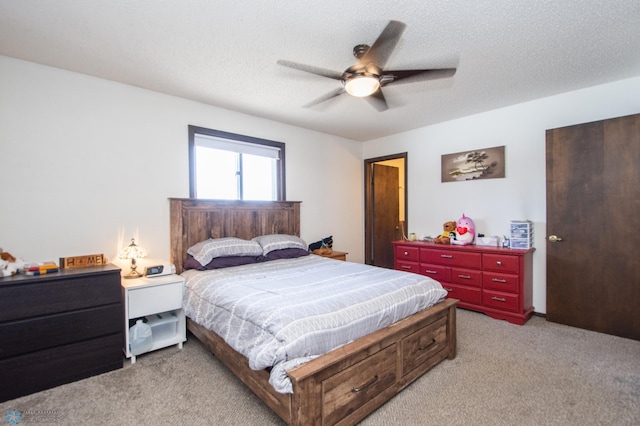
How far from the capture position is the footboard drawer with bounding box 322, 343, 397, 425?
1.56 meters

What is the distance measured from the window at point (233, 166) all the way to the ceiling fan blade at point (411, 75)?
215cm

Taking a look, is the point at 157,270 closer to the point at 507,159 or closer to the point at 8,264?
the point at 8,264

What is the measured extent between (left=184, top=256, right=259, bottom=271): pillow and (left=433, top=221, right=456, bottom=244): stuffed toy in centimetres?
253

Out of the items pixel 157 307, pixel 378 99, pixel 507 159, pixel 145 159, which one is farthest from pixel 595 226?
pixel 145 159

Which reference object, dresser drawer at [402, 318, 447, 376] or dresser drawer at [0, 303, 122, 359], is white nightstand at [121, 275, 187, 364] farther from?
dresser drawer at [402, 318, 447, 376]

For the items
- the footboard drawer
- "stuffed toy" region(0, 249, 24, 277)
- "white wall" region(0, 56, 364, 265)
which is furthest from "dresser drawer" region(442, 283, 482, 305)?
"stuffed toy" region(0, 249, 24, 277)

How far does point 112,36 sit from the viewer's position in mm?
2107

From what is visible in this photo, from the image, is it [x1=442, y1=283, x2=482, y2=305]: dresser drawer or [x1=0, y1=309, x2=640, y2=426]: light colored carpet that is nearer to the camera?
[x1=0, y1=309, x2=640, y2=426]: light colored carpet

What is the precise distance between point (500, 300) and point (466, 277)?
416 mm

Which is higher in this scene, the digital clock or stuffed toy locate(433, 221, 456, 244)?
stuffed toy locate(433, 221, 456, 244)

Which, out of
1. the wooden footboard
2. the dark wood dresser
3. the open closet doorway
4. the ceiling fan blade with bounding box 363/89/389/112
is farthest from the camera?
the open closet doorway

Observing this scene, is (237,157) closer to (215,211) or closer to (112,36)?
(215,211)

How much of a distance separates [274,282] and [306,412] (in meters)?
1.06

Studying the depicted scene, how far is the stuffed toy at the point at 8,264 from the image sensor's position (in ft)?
6.84
